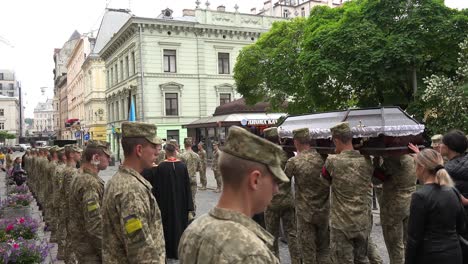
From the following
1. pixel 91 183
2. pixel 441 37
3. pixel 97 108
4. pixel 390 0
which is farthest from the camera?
pixel 97 108

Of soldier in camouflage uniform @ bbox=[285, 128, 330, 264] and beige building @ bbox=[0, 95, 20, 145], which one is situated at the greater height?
beige building @ bbox=[0, 95, 20, 145]

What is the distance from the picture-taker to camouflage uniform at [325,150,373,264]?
17.9ft

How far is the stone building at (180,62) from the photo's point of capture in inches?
1476

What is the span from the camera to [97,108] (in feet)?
180

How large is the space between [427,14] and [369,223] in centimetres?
1284

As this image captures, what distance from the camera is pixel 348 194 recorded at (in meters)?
5.50

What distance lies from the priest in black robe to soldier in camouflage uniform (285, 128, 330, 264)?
1739 mm

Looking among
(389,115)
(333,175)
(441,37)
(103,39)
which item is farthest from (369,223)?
(103,39)

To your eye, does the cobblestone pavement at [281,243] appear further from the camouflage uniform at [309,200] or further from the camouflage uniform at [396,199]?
the camouflage uniform at [309,200]

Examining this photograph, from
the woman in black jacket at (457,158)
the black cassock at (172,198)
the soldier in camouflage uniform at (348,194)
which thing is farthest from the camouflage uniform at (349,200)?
the black cassock at (172,198)

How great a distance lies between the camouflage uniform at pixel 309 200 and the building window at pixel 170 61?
110ft

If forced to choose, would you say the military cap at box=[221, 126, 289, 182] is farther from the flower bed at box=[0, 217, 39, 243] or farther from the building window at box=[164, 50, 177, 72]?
the building window at box=[164, 50, 177, 72]

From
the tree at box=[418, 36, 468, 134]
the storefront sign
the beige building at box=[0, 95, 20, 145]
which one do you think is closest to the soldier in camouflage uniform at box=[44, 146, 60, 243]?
the tree at box=[418, 36, 468, 134]

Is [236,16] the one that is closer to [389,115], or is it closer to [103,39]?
[103,39]
